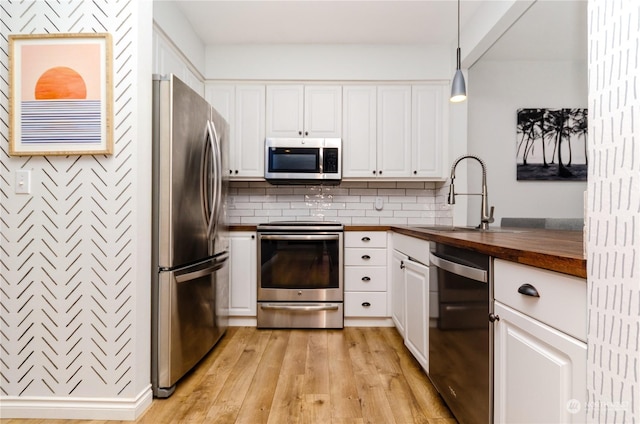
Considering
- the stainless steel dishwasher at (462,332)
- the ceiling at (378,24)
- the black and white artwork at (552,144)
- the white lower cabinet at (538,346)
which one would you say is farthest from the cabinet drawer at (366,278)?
the ceiling at (378,24)

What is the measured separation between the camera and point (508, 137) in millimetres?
3297

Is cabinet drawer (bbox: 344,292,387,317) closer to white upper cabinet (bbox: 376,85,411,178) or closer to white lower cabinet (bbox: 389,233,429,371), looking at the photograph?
white lower cabinet (bbox: 389,233,429,371)

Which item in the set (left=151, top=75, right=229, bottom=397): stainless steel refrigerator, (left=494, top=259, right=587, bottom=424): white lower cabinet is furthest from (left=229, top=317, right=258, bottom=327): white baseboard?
(left=494, top=259, right=587, bottom=424): white lower cabinet

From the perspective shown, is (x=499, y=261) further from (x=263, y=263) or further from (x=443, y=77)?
(x=443, y=77)

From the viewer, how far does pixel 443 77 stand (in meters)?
3.22

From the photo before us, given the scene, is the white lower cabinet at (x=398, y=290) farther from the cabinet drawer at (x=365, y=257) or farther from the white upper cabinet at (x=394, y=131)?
the white upper cabinet at (x=394, y=131)

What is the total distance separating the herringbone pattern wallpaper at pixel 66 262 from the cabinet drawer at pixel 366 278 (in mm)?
1794

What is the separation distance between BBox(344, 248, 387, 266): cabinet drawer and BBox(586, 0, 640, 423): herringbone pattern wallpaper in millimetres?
2218

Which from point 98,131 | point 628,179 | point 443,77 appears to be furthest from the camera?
point 443,77

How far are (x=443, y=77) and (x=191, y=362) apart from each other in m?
3.20

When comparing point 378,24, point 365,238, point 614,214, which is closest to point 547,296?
point 614,214

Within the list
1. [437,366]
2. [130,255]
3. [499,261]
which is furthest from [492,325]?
[130,255]

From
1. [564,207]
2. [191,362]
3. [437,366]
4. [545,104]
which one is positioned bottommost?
[191,362]

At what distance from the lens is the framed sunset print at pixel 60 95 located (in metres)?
1.63
